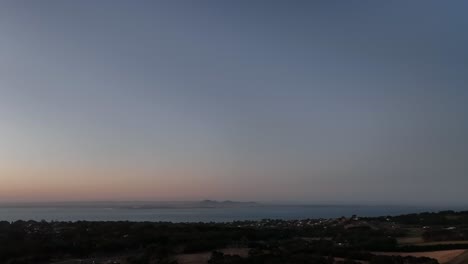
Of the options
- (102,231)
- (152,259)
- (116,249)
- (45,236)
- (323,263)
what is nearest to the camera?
(323,263)

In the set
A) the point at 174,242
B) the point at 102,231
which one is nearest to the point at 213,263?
the point at 174,242

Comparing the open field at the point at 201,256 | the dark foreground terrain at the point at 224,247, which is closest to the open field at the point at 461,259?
the dark foreground terrain at the point at 224,247

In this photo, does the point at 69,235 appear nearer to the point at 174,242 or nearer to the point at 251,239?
the point at 174,242

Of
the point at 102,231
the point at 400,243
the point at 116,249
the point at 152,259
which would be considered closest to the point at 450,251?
the point at 400,243

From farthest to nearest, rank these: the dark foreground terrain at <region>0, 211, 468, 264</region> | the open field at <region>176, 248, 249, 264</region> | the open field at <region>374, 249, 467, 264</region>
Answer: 1. the open field at <region>176, 248, 249, 264</region>
2. the dark foreground terrain at <region>0, 211, 468, 264</region>
3. the open field at <region>374, 249, 467, 264</region>

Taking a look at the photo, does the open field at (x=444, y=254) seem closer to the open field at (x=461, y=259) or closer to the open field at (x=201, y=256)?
the open field at (x=461, y=259)

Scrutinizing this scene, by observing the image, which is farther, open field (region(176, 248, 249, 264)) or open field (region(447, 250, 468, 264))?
open field (region(176, 248, 249, 264))

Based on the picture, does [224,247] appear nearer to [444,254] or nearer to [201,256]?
[201,256]

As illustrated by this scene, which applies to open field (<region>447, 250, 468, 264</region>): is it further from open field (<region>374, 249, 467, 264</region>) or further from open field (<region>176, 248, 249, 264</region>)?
open field (<region>176, 248, 249, 264</region>)

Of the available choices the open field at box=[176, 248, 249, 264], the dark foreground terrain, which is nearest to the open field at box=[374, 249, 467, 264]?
the dark foreground terrain

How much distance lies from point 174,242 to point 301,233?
10117mm

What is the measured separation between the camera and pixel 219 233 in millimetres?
29578

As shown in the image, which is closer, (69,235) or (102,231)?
(69,235)

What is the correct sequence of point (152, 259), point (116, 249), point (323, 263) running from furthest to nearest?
1. point (116, 249)
2. point (152, 259)
3. point (323, 263)
